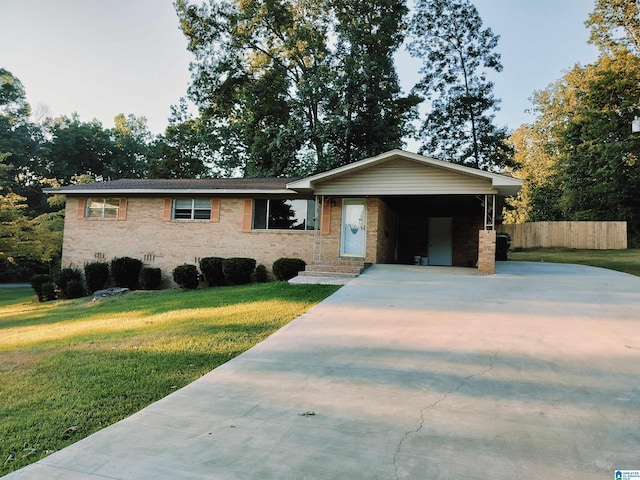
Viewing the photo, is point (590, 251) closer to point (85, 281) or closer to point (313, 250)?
point (313, 250)

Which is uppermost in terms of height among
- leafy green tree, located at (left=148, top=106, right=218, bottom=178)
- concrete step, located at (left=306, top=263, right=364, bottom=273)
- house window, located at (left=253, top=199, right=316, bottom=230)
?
leafy green tree, located at (left=148, top=106, right=218, bottom=178)

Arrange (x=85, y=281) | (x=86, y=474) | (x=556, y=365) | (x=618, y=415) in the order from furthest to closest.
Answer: (x=85, y=281) < (x=556, y=365) < (x=618, y=415) < (x=86, y=474)

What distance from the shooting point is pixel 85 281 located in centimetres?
1611

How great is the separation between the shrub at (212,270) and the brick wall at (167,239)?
3.05 ft

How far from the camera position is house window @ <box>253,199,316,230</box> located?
49.0 ft

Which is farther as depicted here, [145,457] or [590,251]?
[590,251]

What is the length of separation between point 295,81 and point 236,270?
16.0 metres

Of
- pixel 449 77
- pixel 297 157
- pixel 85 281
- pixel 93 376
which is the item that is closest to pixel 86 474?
pixel 93 376

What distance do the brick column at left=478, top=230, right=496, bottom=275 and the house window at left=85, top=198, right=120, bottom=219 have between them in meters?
13.8

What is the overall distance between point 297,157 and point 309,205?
8.87 metres

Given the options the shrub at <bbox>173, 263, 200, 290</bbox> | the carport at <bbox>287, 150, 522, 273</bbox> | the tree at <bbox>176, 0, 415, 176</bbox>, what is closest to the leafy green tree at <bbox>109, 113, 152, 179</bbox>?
the tree at <bbox>176, 0, 415, 176</bbox>

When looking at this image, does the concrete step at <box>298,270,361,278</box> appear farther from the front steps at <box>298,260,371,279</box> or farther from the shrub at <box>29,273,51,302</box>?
the shrub at <box>29,273,51,302</box>

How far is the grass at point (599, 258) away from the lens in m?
16.2

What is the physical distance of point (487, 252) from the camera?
12391 millimetres
